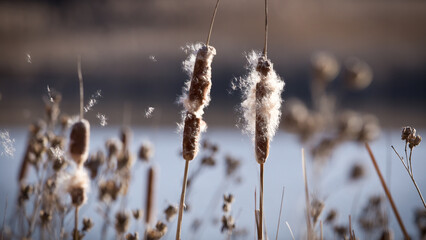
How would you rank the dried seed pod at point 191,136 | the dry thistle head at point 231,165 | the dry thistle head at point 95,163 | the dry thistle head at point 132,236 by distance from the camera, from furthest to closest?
the dry thistle head at point 231,165 → the dry thistle head at point 95,163 → the dry thistle head at point 132,236 → the dried seed pod at point 191,136

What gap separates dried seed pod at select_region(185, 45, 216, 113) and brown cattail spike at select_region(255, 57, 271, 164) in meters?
0.10

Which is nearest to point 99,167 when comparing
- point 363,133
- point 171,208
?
point 171,208

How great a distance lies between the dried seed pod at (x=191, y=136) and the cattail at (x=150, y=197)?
0.45 meters

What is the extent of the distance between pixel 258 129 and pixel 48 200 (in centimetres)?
71

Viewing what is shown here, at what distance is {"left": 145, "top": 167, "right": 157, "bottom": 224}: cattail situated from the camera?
1.40 meters

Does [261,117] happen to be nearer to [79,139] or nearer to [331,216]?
[79,139]

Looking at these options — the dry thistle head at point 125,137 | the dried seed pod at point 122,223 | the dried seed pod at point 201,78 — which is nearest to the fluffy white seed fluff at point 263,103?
the dried seed pod at point 201,78

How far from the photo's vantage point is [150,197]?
1442mm

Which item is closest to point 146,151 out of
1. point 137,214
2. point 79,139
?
point 137,214

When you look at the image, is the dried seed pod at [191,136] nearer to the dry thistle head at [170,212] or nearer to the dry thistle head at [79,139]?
the dry thistle head at [79,139]

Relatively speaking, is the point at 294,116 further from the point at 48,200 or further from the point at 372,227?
the point at 48,200

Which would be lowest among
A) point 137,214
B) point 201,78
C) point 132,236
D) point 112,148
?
point 132,236

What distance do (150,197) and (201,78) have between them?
55 centimetres

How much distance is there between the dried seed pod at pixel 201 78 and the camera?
3.27 ft
